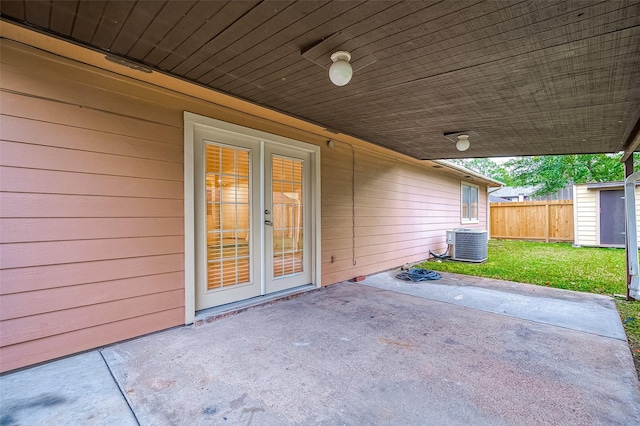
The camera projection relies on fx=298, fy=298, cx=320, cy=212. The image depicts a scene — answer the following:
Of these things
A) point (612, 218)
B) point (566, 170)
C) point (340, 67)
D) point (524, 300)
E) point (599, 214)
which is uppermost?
point (566, 170)

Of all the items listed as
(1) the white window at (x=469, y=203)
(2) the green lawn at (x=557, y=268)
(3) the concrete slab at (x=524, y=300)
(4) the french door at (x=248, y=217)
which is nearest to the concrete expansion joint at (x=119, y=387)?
(4) the french door at (x=248, y=217)

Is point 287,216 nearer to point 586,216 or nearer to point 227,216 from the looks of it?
point 227,216

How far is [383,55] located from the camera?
227 centimetres

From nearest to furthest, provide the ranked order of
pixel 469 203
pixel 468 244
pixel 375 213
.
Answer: pixel 375 213 < pixel 468 244 < pixel 469 203

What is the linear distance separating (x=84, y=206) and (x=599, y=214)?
42.0 ft

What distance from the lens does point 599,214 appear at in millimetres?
9391

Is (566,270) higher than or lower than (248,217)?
lower

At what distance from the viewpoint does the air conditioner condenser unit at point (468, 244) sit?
275 inches

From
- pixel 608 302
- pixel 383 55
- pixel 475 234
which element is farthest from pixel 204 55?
pixel 475 234

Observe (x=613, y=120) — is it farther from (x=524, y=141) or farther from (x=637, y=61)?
(x=637, y=61)

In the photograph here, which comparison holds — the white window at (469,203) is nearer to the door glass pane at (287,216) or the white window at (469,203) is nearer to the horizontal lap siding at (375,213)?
the horizontal lap siding at (375,213)

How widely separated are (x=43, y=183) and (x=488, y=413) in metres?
3.45

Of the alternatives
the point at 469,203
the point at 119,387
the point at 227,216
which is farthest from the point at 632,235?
the point at 469,203

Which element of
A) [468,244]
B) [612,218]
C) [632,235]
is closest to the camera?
[632,235]
